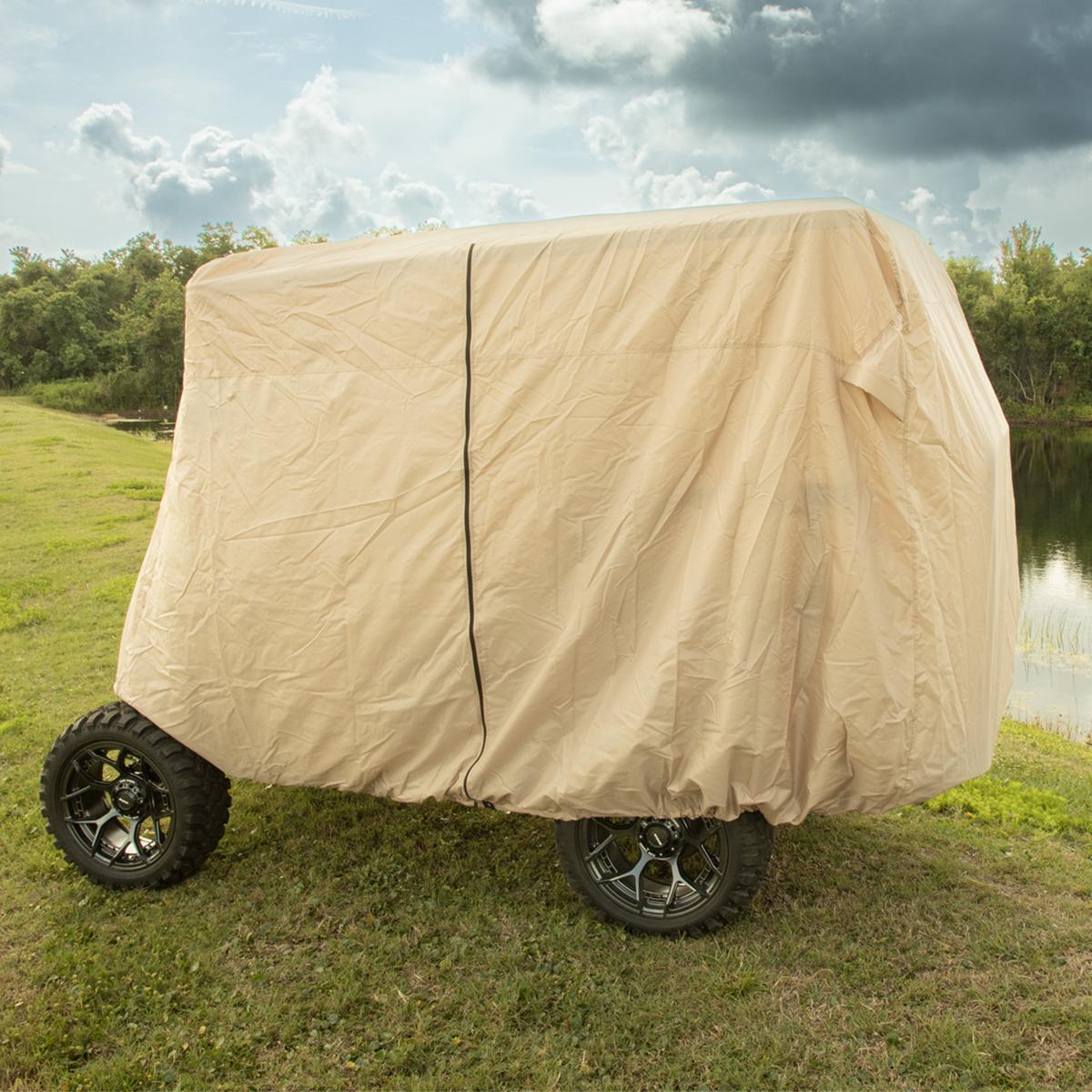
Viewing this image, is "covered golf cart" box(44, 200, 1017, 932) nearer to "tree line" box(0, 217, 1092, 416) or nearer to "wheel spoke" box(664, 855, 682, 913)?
"wheel spoke" box(664, 855, 682, 913)

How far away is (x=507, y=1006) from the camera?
3244 millimetres

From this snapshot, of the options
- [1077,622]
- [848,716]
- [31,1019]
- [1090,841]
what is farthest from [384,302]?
[1077,622]

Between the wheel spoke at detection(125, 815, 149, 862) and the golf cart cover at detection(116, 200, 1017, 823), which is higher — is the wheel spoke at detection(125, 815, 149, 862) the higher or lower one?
the lower one

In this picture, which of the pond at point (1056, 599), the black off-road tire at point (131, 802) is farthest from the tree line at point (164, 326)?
the black off-road tire at point (131, 802)

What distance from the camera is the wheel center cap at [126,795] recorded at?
4.18 m

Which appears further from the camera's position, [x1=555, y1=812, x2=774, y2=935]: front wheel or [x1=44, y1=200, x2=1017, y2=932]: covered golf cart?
[x1=555, y1=812, x2=774, y2=935]: front wheel

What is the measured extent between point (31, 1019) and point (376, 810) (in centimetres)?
174

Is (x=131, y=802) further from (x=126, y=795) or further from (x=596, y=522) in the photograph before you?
(x=596, y=522)

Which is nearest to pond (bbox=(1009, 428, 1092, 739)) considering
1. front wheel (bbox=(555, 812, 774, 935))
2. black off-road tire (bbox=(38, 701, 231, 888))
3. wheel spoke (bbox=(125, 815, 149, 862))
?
front wheel (bbox=(555, 812, 774, 935))

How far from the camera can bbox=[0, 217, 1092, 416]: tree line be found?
140 ft

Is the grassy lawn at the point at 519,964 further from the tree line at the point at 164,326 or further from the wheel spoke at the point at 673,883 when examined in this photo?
the tree line at the point at 164,326

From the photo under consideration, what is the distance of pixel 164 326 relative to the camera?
4684cm

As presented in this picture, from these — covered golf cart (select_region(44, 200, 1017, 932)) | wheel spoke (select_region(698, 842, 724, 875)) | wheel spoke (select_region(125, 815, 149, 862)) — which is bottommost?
wheel spoke (select_region(125, 815, 149, 862))

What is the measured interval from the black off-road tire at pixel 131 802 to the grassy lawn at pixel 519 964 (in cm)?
12
